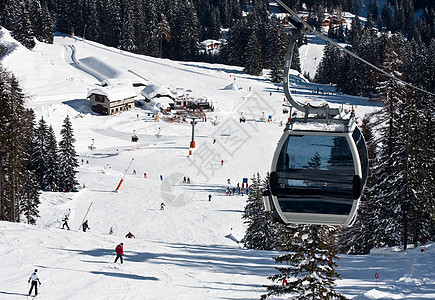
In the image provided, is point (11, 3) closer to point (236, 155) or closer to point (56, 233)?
point (236, 155)

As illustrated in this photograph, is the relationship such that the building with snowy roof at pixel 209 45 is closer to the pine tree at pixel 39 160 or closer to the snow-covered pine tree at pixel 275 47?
the snow-covered pine tree at pixel 275 47

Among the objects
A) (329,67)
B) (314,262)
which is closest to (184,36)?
(329,67)

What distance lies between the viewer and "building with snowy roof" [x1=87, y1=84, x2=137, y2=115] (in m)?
61.1

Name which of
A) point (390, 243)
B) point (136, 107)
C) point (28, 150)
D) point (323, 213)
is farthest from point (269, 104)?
point (323, 213)

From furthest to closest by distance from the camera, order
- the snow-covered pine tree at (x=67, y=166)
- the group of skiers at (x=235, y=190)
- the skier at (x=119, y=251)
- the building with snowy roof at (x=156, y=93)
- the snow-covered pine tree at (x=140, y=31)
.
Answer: the snow-covered pine tree at (x=140, y=31) → the building with snowy roof at (x=156, y=93) → the snow-covered pine tree at (x=67, y=166) → the group of skiers at (x=235, y=190) → the skier at (x=119, y=251)

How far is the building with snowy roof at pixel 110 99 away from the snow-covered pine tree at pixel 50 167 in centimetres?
2207

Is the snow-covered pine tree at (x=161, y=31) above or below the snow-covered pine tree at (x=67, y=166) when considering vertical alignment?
above

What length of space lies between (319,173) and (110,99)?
178ft

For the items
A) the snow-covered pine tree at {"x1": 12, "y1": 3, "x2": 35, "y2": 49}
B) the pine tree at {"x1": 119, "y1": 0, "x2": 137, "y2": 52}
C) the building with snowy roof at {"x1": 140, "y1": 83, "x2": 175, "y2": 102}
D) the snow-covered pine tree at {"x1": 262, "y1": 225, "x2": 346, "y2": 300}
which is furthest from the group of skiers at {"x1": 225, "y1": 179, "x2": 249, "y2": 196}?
the pine tree at {"x1": 119, "y1": 0, "x2": 137, "y2": 52}

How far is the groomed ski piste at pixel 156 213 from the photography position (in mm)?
18219

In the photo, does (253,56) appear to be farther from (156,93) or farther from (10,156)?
(10,156)

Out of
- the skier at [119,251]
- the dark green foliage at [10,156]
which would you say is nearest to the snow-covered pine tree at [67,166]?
the dark green foliage at [10,156]

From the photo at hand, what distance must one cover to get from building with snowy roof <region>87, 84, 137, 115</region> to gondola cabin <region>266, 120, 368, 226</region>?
5405 cm

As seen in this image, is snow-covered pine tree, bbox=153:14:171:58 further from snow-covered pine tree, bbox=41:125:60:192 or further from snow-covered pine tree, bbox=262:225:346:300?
snow-covered pine tree, bbox=262:225:346:300
